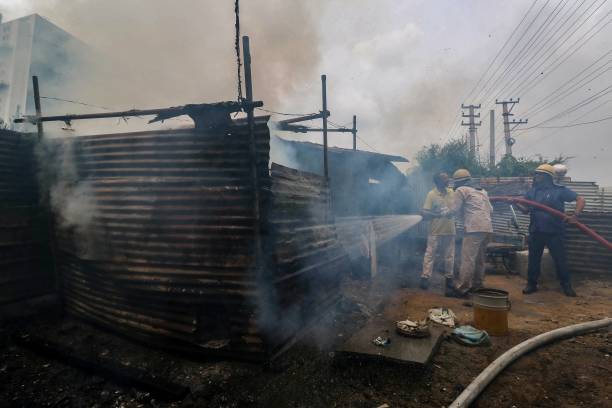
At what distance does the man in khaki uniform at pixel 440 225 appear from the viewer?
7426 mm

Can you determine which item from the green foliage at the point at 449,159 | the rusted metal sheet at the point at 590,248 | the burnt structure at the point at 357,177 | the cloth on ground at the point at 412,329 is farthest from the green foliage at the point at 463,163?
the cloth on ground at the point at 412,329

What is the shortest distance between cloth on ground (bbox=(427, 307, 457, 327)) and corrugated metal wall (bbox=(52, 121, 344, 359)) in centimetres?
223

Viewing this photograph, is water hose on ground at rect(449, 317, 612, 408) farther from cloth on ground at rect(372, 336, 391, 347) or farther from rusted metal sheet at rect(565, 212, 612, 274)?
rusted metal sheet at rect(565, 212, 612, 274)

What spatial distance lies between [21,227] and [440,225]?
8359 millimetres

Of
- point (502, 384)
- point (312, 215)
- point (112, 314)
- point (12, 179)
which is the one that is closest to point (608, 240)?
point (502, 384)

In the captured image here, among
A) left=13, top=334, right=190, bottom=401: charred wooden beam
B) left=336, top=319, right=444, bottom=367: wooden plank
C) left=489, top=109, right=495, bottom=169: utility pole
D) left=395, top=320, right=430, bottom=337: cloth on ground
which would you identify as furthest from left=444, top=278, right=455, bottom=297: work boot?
left=489, top=109, right=495, bottom=169: utility pole

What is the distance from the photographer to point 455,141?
34.7 meters

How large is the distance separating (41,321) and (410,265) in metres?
9.10

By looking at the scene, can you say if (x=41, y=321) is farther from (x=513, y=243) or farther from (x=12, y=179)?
(x=513, y=243)

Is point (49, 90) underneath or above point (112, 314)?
above

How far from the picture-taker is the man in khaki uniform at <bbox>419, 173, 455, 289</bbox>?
7426 mm

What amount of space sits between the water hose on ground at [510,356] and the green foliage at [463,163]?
25076mm

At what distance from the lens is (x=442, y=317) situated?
17.6 ft

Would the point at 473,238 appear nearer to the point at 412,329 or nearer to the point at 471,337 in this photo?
the point at 471,337
